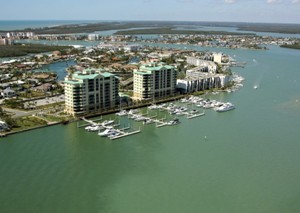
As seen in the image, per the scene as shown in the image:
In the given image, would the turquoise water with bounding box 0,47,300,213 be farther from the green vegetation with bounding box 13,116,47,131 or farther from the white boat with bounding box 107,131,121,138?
the green vegetation with bounding box 13,116,47,131

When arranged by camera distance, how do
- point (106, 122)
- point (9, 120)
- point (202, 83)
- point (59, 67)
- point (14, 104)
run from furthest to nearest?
point (59, 67), point (202, 83), point (14, 104), point (106, 122), point (9, 120)

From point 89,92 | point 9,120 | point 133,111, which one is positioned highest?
point 89,92

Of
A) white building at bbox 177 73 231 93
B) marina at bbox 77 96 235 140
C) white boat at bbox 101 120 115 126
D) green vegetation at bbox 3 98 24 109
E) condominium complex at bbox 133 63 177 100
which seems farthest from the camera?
white building at bbox 177 73 231 93

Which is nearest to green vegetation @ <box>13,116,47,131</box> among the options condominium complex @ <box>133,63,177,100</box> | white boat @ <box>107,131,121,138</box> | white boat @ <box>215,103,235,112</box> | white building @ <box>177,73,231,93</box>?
white boat @ <box>107,131,121,138</box>

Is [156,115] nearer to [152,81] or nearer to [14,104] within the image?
[152,81]

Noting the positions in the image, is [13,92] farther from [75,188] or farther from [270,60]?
[270,60]

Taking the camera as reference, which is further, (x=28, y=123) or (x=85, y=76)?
(x=85, y=76)

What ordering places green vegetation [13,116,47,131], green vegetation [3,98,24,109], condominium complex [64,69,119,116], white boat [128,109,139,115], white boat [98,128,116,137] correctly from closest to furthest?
white boat [98,128,116,137] → green vegetation [13,116,47,131] → condominium complex [64,69,119,116] → white boat [128,109,139,115] → green vegetation [3,98,24,109]

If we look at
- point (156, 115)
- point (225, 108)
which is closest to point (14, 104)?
point (156, 115)
